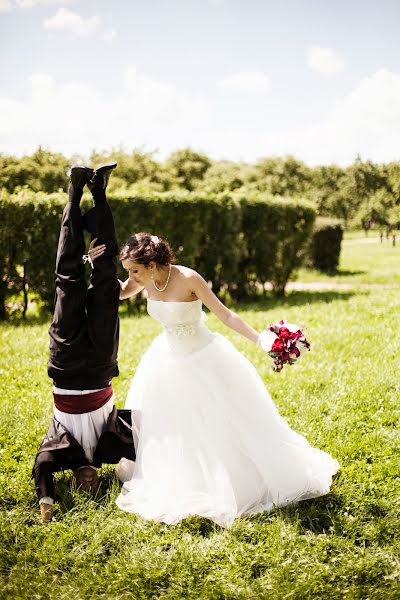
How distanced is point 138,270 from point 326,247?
51.2 feet

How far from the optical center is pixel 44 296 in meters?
11.0

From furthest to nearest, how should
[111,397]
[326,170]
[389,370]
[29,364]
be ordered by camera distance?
[326,170]
[29,364]
[389,370]
[111,397]

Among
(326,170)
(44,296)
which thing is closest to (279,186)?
(326,170)

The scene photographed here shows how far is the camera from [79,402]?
4098 mm

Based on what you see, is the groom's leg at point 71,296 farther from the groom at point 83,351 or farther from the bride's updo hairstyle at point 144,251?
the bride's updo hairstyle at point 144,251

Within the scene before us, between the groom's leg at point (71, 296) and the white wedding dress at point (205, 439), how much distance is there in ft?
2.10

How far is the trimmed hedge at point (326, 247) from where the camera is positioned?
18.5m

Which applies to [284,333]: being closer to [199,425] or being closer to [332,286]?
[199,425]

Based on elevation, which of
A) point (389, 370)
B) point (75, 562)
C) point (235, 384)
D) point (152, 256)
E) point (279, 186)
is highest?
point (279, 186)

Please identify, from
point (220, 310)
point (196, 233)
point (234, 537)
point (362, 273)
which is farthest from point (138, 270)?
point (362, 273)

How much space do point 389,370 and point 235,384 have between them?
3297mm

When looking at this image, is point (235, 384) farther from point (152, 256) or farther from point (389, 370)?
point (389, 370)

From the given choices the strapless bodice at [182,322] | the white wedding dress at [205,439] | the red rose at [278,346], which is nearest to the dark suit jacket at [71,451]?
the white wedding dress at [205,439]

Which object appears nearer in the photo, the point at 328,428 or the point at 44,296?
the point at 328,428
